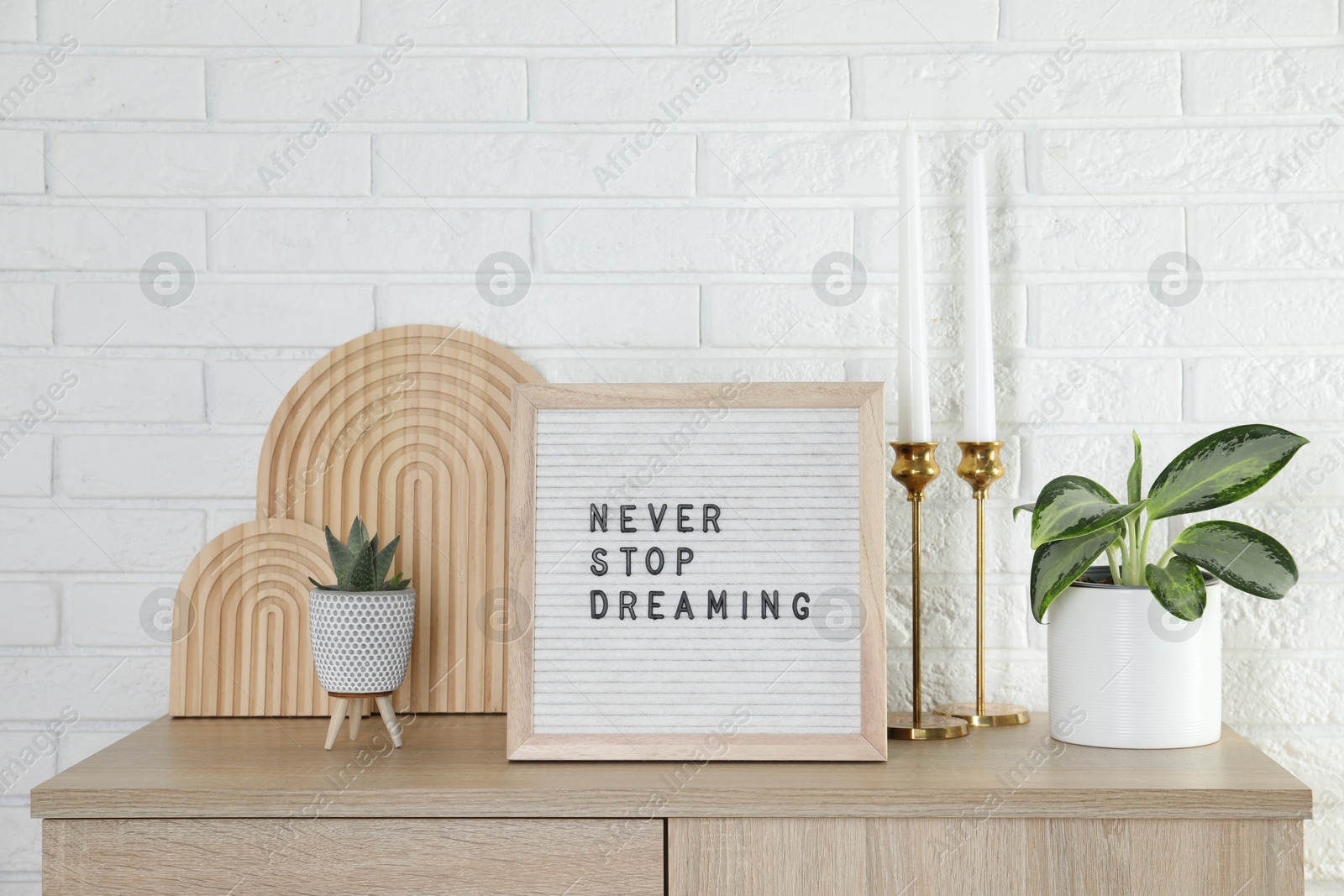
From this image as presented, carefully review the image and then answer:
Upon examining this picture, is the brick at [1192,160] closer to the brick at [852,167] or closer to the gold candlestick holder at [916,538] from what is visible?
the brick at [852,167]

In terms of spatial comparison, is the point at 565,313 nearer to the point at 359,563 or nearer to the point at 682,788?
the point at 359,563

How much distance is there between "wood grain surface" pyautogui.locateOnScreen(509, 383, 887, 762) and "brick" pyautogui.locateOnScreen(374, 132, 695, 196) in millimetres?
277

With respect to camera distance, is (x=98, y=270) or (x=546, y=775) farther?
(x=98, y=270)

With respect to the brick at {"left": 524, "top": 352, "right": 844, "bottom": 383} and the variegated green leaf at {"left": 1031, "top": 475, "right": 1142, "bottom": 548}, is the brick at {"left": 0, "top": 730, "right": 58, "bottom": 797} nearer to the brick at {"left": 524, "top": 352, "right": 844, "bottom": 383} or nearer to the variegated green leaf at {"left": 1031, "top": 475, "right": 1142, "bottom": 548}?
the brick at {"left": 524, "top": 352, "right": 844, "bottom": 383}

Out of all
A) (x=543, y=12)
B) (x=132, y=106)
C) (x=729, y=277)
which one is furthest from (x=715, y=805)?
(x=132, y=106)

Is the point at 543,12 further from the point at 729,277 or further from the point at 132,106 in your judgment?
the point at 132,106

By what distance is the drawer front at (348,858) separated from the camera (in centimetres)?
74

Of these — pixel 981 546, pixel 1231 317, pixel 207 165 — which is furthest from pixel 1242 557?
pixel 207 165

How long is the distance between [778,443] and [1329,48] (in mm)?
742

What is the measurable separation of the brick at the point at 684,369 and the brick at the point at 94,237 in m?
0.38

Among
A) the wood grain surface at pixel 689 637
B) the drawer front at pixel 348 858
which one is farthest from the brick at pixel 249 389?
the drawer front at pixel 348 858

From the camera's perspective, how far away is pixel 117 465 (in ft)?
3.39

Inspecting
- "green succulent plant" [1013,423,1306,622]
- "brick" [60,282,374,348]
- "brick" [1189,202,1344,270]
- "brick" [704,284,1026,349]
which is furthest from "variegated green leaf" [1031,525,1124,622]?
"brick" [60,282,374,348]

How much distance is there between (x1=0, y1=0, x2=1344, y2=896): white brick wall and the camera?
3.36 feet
